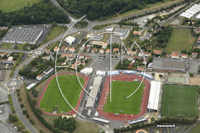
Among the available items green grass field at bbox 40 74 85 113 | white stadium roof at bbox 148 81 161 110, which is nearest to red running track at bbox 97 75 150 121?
white stadium roof at bbox 148 81 161 110

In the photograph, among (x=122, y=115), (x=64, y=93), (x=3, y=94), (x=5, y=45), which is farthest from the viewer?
(x=5, y=45)

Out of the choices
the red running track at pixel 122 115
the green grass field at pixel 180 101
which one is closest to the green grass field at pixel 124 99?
the red running track at pixel 122 115

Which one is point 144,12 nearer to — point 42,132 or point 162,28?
point 162,28

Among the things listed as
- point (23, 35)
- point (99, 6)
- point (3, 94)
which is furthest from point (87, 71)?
point (99, 6)

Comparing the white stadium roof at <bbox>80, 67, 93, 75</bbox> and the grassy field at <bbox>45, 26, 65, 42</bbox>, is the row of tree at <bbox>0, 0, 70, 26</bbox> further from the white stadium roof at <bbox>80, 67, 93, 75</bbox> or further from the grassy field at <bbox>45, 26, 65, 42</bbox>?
the white stadium roof at <bbox>80, 67, 93, 75</bbox>

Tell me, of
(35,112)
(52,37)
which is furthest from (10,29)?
(35,112)

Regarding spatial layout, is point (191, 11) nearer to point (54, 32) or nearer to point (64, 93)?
point (54, 32)
